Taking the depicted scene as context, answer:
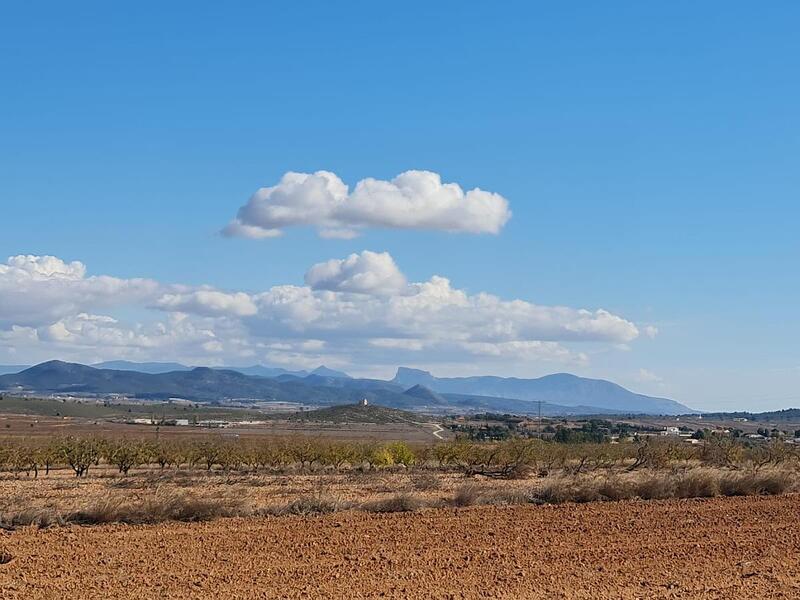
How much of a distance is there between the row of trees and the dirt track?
31.8m

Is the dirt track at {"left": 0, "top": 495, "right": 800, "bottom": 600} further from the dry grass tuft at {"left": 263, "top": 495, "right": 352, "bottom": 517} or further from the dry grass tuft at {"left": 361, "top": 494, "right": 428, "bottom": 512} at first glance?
the dry grass tuft at {"left": 361, "top": 494, "right": 428, "bottom": 512}

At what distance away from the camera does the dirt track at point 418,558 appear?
55.2 ft

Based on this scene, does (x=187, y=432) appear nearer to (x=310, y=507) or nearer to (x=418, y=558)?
(x=310, y=507)

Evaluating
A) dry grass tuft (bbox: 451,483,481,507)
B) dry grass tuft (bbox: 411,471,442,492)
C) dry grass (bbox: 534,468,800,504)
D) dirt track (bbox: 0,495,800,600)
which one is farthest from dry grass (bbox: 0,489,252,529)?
dry grass tuft (bbox: 411,471,442,492)

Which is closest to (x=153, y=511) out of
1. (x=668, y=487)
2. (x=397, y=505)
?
(x=397, y=505)

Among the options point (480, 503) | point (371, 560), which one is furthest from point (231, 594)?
point (480, 503)

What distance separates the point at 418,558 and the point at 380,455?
1835 inches

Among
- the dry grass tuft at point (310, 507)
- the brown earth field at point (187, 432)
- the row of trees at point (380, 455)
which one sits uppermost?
the dry grass tuft at point (310, 507)

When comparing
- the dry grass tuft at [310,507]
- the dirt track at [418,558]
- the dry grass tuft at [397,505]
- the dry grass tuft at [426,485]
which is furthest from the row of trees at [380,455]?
the dirt track at [418,558]

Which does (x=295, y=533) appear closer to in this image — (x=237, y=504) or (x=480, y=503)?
(x=237, y=504)

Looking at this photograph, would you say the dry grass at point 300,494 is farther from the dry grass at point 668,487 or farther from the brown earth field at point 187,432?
the brown earth field at point 187,432

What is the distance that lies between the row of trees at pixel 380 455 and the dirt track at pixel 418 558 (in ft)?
104

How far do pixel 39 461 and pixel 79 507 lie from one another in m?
36.6

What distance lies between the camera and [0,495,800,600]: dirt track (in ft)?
55.2
